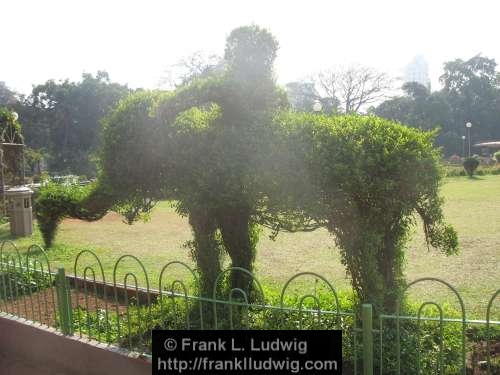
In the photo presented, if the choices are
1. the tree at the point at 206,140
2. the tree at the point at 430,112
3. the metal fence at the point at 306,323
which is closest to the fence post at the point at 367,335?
the metal fence at the point at 306,323

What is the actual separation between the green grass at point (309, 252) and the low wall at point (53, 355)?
7.56 ft

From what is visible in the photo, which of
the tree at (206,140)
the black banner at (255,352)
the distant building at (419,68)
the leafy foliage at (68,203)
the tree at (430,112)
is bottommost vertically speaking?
the black banner at (255,352)

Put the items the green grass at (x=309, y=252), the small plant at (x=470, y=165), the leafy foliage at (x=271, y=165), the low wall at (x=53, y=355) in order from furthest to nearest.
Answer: the small plant at (x=470, y=165)
the green grass at (x=309, y=252)
the leafy foliage at (x=271, y=165)
the low wall at (x=53, y=355)

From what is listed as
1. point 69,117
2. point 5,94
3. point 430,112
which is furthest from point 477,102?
point 5,94

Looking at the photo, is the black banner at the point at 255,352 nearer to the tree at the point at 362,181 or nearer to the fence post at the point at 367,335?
the fence post at the point at 367,335

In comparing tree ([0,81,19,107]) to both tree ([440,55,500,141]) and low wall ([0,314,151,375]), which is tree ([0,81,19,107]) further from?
low wall ([0,314,151,375])

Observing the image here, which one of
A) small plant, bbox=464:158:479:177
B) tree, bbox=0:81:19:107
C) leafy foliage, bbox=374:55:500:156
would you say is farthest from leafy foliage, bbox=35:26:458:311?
tree, bbox=0:81:19:107

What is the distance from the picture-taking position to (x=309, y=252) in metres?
8.41

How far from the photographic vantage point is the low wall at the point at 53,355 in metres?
3.18

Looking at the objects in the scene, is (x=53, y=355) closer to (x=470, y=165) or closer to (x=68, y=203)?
(x=68, y=203)

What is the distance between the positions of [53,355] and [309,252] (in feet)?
17.5

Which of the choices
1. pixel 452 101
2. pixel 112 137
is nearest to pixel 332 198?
pixel 112 137

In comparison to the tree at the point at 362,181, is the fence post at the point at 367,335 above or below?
below

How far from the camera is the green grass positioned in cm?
595
